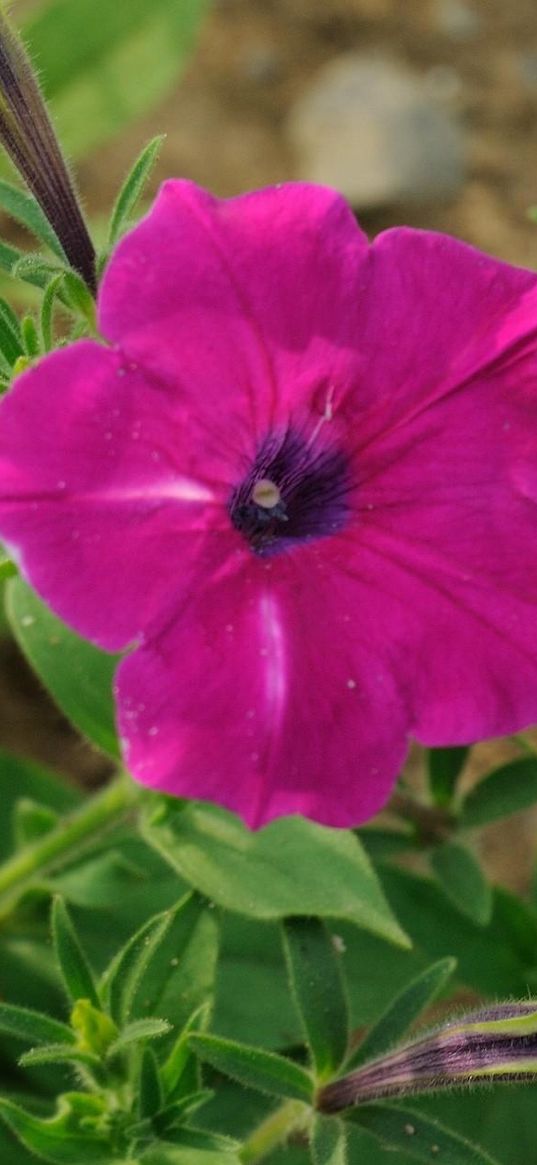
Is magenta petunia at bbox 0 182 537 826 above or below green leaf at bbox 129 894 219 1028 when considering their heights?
above

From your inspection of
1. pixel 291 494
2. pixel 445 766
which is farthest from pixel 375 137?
pixel 291 494

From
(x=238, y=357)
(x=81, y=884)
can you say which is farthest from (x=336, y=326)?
(x=81, y=884)

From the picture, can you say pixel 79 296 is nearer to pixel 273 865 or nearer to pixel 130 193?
pixel 130 193

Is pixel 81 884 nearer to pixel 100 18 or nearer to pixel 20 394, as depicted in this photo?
pixel 20 394

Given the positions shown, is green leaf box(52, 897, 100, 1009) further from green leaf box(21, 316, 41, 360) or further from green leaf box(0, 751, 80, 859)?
green leaf box(0, 751, 80, 859)

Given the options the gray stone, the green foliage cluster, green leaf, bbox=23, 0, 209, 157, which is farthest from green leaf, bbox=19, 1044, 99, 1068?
the gray stone

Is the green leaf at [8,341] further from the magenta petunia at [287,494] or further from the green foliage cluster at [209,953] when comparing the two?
the magenta petunia at [287,494]
